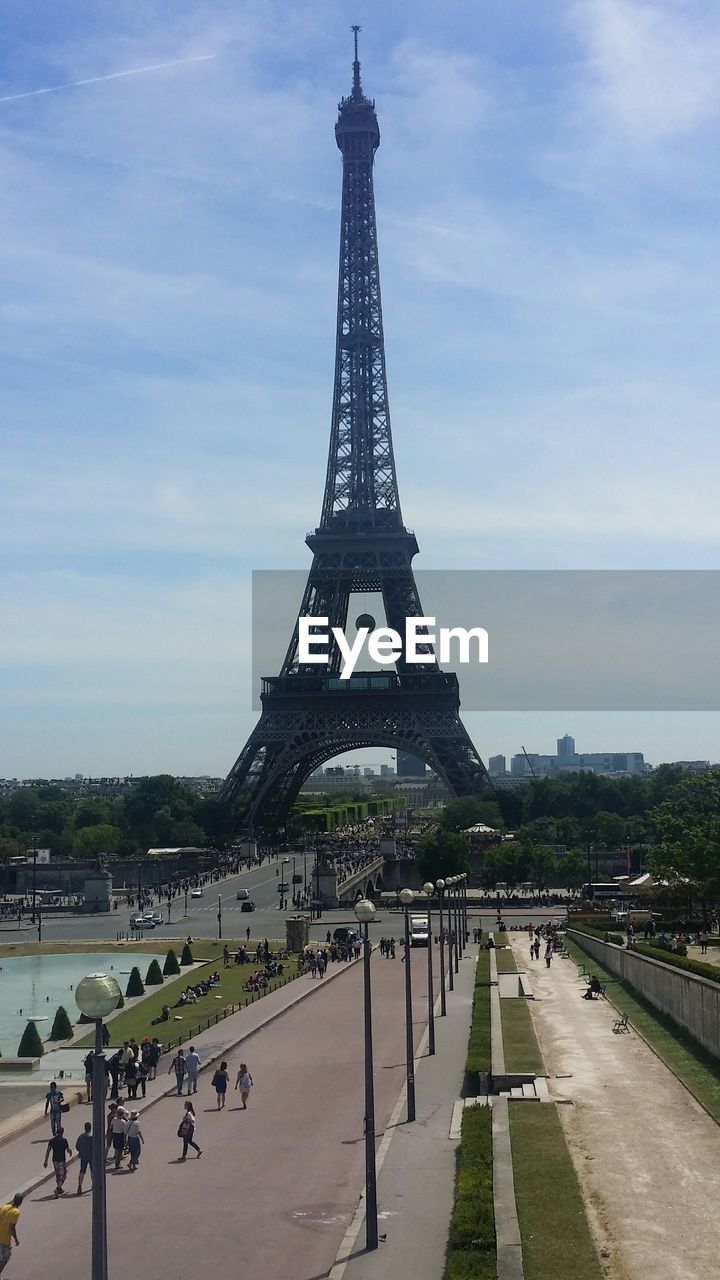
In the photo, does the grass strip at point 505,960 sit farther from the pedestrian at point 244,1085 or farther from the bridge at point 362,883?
the bridge at point 362,883

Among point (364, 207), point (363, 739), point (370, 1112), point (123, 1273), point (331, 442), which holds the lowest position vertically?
point (123, 1273)

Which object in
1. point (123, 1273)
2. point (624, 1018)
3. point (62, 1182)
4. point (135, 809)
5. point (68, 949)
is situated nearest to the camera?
point (123, 1273)

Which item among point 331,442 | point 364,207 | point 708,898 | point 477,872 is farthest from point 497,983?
point 364,207

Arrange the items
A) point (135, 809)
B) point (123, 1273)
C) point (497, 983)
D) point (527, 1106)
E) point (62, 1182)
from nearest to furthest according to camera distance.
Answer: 1. point (123, 1273)
2. point (62, 1182)
3. point (527, 1106)
4. point (497, 983)
5. point (135, 809)

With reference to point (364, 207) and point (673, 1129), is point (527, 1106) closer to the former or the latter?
point (673, 1129)

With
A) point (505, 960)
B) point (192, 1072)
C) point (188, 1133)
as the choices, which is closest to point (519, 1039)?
point (192, 1072)

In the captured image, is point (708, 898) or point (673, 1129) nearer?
point (673, 1129)
